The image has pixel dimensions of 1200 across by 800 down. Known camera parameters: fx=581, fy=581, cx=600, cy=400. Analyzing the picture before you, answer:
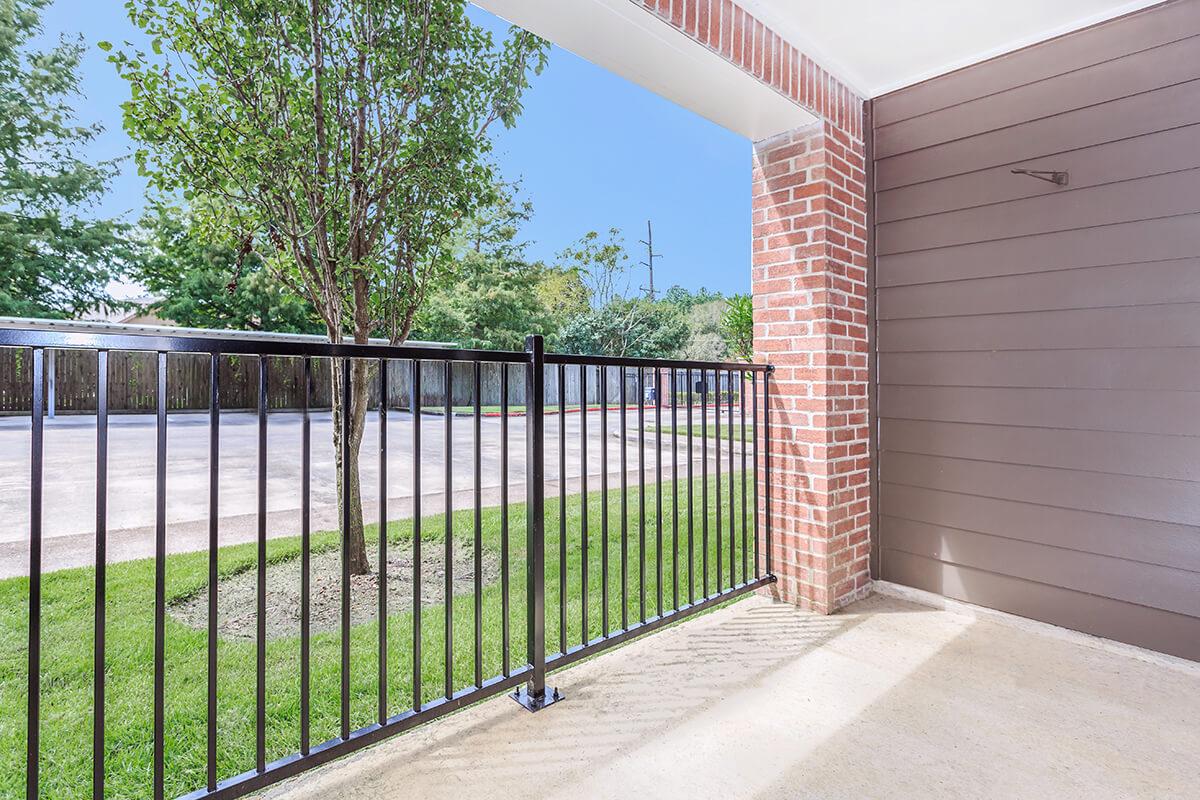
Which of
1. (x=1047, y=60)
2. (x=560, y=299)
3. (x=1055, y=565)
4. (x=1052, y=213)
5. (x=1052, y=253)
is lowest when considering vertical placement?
(x=1055, y=565)

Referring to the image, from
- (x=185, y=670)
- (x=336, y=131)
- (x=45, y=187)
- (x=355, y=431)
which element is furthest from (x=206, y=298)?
(x=185, y=670)

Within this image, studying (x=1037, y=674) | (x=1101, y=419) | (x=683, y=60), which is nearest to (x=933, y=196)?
(x=1101, y=419)

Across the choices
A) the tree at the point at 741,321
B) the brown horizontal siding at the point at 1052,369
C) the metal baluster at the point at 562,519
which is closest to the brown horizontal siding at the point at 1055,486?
the brown horizontal siding at the point at 1052,369

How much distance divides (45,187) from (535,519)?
40.7ft

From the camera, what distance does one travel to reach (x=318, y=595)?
8.66 ft

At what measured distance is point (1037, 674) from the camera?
183cm

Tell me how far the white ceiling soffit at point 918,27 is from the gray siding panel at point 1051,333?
0.07m

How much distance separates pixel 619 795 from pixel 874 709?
82 cm

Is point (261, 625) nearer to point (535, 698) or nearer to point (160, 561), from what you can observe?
point (160, 561)

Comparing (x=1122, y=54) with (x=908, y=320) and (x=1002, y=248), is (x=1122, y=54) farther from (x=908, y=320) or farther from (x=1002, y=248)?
(x=908, y=320)

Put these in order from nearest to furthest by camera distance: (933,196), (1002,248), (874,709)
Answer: (874,709) → (1002,248) → (933,196)

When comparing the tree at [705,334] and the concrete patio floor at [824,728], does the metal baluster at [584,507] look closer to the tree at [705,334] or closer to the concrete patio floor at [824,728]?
the concrete patio floor at [824,728]

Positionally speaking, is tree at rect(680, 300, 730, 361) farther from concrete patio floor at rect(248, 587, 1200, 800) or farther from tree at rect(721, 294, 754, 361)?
concrete patio floor at rect(248, 587, 1200, 800)

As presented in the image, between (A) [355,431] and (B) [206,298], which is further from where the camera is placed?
(B) [206,298]
